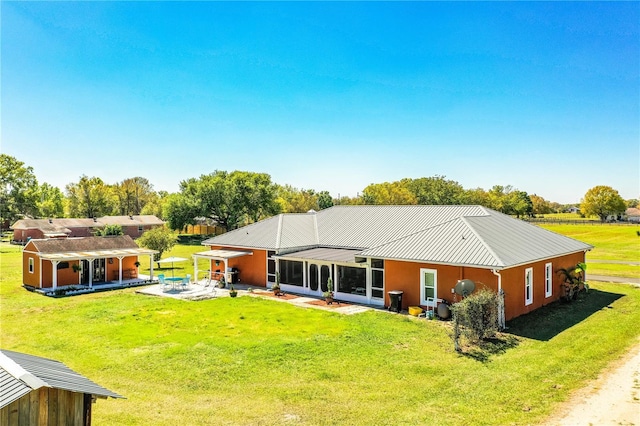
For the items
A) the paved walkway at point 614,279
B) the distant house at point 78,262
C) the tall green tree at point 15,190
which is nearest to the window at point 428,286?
the paved walkway at point 614,279

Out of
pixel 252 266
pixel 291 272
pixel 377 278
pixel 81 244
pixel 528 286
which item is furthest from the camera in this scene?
pixel 81 244

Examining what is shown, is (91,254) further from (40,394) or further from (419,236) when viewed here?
(40,394)

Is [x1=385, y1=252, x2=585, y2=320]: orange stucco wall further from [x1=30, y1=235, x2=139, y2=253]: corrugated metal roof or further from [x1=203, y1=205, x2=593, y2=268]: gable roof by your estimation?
[x1=30, y1=235, x2=139, y2=253]: corrugated metal roof

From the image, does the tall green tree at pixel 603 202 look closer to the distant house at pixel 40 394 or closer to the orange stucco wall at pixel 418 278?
the orange stucco wall at pixel 418 278

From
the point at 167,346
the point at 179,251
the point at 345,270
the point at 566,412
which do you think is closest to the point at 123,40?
the point at 167,346

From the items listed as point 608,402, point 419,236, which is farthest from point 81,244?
point 608,402
